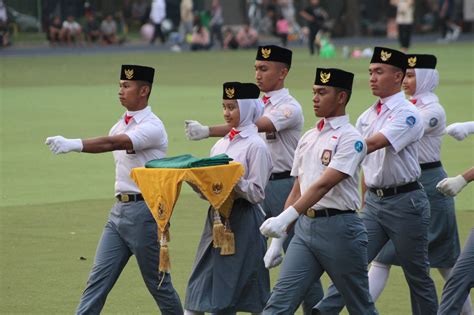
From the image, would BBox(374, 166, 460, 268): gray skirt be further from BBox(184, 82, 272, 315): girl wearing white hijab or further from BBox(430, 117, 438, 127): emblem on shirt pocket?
BBox(184, 82, 272, 315): girl wearing white hijab

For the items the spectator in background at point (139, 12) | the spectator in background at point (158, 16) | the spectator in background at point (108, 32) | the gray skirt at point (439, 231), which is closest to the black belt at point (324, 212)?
the gray skirt at point (439, 231)

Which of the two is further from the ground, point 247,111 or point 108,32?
point 247,111

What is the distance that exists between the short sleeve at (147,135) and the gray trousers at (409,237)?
5.69ft

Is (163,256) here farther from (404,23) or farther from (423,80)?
(404,23)

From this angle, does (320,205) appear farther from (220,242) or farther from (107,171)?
(107,171)

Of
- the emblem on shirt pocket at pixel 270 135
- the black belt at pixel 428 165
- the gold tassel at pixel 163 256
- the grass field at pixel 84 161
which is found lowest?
the grass field at pixel 84 161

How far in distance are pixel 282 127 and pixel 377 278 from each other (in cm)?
156

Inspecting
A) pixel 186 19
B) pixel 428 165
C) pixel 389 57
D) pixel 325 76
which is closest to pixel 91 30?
pixel 186 19

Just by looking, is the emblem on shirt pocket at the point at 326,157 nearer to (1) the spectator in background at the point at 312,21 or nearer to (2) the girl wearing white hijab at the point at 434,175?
(2) the girl wearing white hijab at the point at 434,175

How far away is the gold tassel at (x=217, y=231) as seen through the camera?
343 inches

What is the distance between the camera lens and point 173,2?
188 ft

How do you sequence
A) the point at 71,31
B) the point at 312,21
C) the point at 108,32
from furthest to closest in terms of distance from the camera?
the point at 108,32 → the point at 71,31 → the point at 312,21

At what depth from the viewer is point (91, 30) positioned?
50781 mm

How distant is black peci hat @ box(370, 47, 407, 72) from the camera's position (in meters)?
9.23
